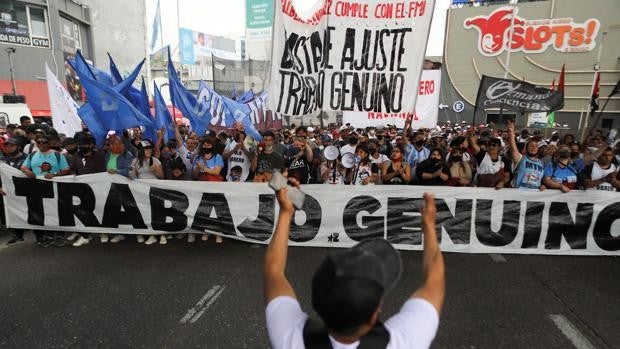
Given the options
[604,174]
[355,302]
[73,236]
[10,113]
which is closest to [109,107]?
[73,236]

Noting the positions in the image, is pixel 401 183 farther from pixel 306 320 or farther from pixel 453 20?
pixel 453 20

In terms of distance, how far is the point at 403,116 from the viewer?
5.29 m

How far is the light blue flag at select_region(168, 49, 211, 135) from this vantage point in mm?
7484

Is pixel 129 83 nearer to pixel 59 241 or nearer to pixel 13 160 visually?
pixel 13 160

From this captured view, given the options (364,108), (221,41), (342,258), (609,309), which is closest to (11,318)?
(342,258)

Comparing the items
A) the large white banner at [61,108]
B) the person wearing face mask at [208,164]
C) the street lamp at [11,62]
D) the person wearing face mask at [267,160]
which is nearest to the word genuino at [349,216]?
the person wearing face mask at [208,164]

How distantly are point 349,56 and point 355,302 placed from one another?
179 inches

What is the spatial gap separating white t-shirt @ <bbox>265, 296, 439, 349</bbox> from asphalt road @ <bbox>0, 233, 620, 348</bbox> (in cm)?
197

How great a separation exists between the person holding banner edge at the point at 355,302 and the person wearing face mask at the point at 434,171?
13.3 feet

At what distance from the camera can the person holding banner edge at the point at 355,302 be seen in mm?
1036

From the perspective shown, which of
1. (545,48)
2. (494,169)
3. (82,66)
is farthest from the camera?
(545,48)

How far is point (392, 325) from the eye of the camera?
3.94 ft

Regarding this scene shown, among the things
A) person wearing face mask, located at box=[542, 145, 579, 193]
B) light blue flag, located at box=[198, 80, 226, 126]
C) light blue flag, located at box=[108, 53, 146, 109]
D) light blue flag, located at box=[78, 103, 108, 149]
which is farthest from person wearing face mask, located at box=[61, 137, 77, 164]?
person wearing face mask, located at box=[542, 145, 579, 193]

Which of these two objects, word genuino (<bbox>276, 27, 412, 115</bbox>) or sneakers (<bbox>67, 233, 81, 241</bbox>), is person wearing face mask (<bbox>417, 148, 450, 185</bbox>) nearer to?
word genuino (<bbox>276, 27, 412, 115</bbox>)
